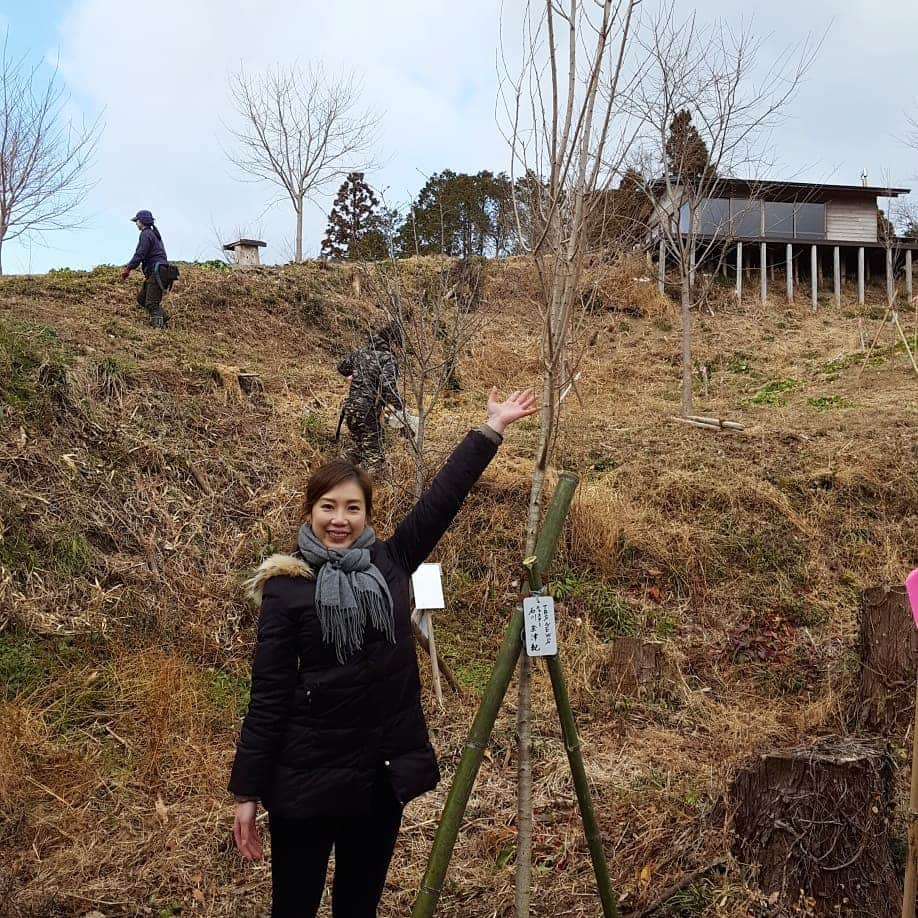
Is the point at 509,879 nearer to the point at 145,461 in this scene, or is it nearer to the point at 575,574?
the point at 575,574

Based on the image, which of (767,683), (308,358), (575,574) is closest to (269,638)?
(767,683)

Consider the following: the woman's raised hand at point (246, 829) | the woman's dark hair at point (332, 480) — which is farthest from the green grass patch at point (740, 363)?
the woman's raised hand at point (246, 829)

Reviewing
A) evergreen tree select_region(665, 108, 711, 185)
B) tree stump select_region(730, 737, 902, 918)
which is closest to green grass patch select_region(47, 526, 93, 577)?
tree stump select_region(730, 737, 902, 918)

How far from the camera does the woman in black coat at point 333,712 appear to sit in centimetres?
202

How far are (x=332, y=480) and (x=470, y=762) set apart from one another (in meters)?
0.89

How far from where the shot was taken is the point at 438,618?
22.0ft

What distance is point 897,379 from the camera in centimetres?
1158

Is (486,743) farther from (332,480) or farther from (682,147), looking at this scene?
(682,147)

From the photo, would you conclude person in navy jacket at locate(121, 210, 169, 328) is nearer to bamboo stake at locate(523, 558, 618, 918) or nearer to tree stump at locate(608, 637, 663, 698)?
tree stump at locate(608, 637, 663, 698)

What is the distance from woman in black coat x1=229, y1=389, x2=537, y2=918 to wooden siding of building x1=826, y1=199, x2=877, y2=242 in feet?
70.9

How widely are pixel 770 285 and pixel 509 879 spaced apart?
18854 mm

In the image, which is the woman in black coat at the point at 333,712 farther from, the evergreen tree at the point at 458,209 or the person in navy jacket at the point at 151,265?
the evergreen tree at the point at 458,209

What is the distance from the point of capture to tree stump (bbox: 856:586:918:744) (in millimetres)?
4000

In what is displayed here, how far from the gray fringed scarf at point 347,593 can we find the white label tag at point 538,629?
41cm
